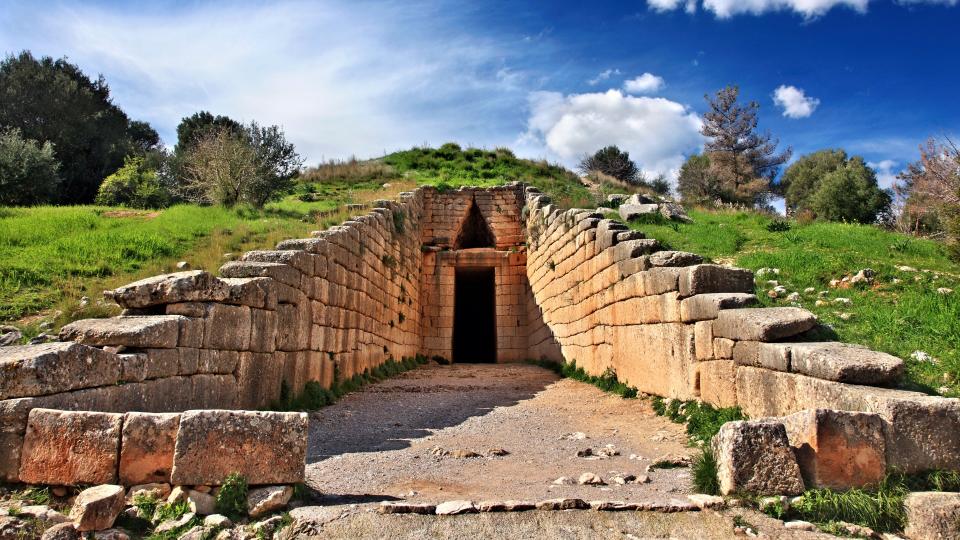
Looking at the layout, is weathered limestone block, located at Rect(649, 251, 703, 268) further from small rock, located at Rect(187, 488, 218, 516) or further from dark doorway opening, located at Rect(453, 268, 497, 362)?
dark doorway opening, located at Rect(453, 268, 497, 362)

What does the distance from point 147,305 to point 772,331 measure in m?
6.04

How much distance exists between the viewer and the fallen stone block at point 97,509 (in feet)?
11.7

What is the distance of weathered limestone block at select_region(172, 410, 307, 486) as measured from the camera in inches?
156

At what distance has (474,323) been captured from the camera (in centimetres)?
2178

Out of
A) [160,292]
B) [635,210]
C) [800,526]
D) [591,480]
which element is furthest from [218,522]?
[635,210]

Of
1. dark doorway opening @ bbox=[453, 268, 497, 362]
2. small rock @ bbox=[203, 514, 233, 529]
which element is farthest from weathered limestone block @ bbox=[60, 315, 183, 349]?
dark doorway opening @ bbox=[453, 268, 497, 362]

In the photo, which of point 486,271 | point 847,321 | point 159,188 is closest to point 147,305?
point 847,321

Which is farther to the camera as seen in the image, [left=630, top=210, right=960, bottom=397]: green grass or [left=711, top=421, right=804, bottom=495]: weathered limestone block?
[left=630, top=210, right=960, bottom=397]: green grass

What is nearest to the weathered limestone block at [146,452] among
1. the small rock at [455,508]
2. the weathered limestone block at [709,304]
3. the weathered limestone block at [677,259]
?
the small rock at [455,508]

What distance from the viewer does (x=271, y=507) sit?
3865 mm

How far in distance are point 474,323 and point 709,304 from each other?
15.3 m

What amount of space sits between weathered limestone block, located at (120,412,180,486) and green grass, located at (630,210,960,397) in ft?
18.1

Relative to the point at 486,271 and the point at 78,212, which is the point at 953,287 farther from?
the point at 78,212

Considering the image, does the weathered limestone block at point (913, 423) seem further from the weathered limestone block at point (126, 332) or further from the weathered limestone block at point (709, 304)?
the weathered limestone block at point (126, 332)
